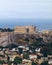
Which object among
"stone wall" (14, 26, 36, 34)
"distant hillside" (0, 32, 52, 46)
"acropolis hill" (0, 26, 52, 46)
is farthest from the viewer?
"stone wall" (14, 26, 36, 34)

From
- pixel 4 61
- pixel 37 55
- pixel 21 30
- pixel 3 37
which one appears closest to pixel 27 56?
pixel 37 55

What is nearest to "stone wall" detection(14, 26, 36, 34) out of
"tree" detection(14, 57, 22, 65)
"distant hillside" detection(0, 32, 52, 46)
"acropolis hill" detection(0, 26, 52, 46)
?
"acropolis hill" detection(0, 26, 52, 46)

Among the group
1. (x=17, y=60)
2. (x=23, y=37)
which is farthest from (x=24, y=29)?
(x=17, y=60)

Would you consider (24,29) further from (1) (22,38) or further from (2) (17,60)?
(2) (17,60)

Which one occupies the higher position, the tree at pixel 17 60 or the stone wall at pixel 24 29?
the stone wall at pixel 24 29

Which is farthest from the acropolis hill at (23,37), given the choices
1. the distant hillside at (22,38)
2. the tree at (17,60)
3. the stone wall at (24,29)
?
the tree at (17,60)

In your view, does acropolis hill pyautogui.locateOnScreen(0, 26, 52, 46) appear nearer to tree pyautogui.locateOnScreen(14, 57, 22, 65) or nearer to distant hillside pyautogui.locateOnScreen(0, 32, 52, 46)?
distant hillside pyautogui.locateOnScreen(0, 32, 52, 46)

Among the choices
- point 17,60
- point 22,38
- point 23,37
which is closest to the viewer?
point 17,60

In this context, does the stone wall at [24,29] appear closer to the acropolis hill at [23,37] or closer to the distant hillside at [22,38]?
the acropolis hill at [23,37]

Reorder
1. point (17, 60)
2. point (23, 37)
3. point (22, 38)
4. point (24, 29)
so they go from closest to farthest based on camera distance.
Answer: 1. point (17, 60)
2. point (22, 38)
3. point (23, 37)
4. point (24, 29)

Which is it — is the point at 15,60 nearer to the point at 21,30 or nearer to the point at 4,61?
the point at 4,61

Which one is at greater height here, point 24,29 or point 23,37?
point 24,29
